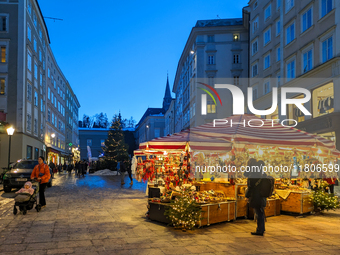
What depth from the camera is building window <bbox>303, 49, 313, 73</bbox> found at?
23.9 m

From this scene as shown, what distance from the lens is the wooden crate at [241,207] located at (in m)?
9.98

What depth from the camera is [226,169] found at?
10.6 metres

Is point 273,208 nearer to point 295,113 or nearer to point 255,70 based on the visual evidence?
point 295,113

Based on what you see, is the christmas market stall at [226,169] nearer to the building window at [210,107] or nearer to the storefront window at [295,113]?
the storefront window at [295,113]

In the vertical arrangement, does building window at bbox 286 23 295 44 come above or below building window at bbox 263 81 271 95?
above

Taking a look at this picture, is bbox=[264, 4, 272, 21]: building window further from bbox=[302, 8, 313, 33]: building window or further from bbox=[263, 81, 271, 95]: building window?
bbox=[302, 8, 313, 33]: building window

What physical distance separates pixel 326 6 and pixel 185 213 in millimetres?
19633

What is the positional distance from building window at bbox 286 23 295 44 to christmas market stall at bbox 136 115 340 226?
54.7 ft

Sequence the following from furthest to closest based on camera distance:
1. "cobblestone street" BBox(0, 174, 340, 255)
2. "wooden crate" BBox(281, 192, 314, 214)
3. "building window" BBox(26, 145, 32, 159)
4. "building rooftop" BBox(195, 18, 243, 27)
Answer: "building rooftop" BBox(195, 18, 243, 27)
"building window" BBox(26, 145, 32, 159)
"wooden crate" BBox(281, 192, 314, 214)
"cobblestone street" BBox(0, 174, 340, 255)

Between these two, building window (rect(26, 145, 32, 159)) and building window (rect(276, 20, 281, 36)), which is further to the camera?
building window (rect(26, 145, 32, 159))

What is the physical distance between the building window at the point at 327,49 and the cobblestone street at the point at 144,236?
14.1 metres

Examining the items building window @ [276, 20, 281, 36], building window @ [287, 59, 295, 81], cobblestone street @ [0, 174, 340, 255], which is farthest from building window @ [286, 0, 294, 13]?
cobblestone street @ [0, 174, 340, 255]

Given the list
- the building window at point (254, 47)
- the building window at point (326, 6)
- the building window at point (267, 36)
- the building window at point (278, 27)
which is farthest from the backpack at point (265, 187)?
the building window at point (254, 47)

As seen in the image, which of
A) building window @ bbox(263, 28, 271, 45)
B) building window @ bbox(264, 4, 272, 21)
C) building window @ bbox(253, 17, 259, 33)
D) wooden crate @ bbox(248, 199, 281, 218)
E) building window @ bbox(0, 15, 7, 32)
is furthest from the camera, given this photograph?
building window @ bbox(253, 17, 259, 33)
